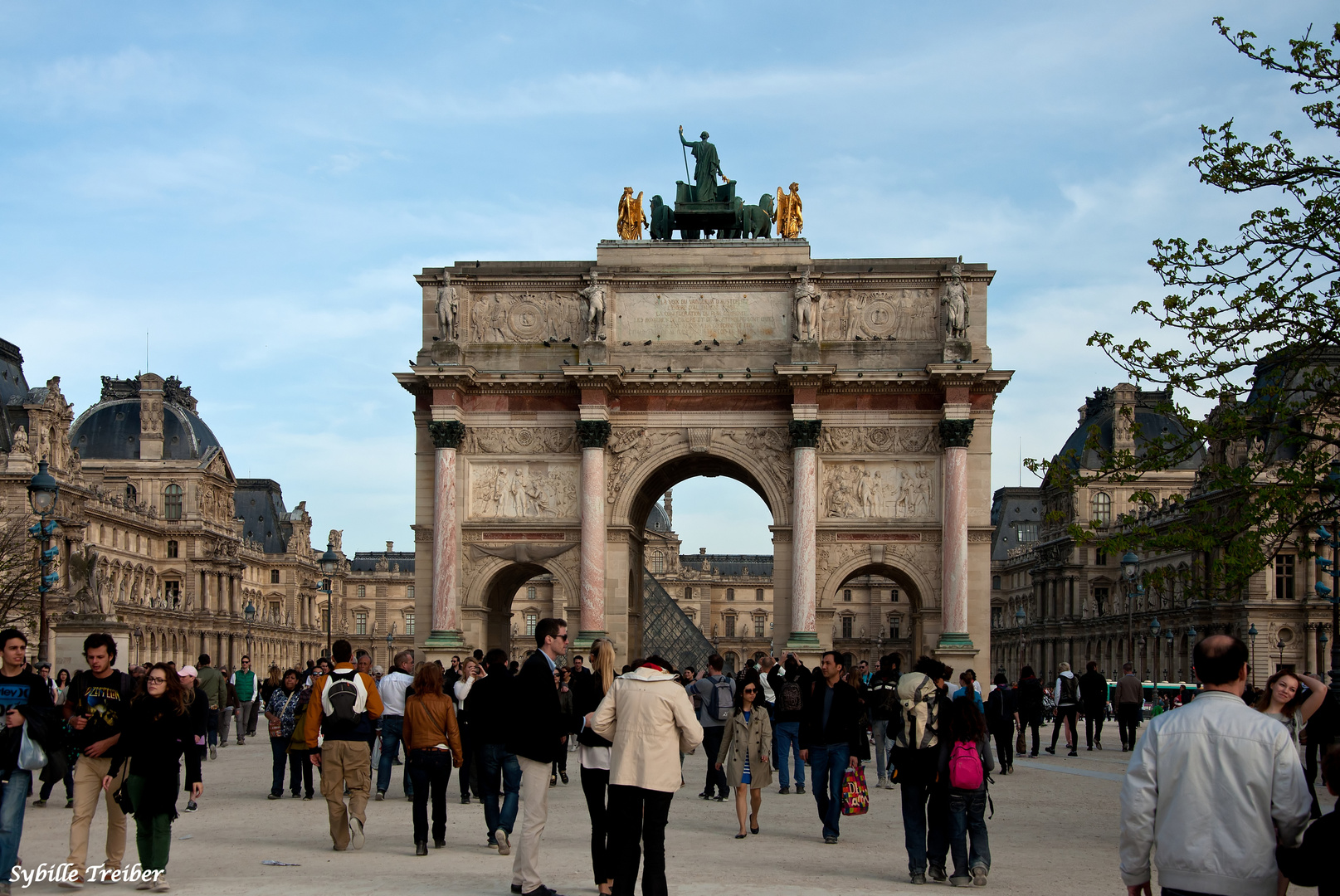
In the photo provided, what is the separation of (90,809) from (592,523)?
27717 mm

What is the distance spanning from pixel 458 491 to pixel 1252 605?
4753cm

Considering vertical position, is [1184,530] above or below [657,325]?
below

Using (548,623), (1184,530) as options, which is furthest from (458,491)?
(548,623)

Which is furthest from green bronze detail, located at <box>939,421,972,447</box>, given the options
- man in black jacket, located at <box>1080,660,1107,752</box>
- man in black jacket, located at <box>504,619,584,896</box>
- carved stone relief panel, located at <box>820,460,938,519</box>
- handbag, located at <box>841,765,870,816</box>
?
man in black jacket, located at <box>504,619,584,896</box>

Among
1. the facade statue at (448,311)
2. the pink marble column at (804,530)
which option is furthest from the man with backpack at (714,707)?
the facade statue at (448,311)

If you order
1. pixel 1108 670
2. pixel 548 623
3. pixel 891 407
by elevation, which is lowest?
pixel 1108 670

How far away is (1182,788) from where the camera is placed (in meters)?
7.42

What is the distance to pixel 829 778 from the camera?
1730 centimetres

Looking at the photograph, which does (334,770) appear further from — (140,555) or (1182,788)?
(140,555)

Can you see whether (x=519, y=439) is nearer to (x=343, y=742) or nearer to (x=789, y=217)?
(x=789, y=217)

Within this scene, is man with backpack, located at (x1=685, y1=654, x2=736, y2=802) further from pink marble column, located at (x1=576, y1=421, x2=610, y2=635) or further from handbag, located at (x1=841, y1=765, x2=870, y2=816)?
pink marble column, located at (x1=576, y1=421, x2=610, y2=635)

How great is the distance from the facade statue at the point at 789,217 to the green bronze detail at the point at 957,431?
22.1ft

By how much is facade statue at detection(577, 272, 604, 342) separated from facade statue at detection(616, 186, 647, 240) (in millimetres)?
2588

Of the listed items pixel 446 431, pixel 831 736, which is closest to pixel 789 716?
pixel 831 736
